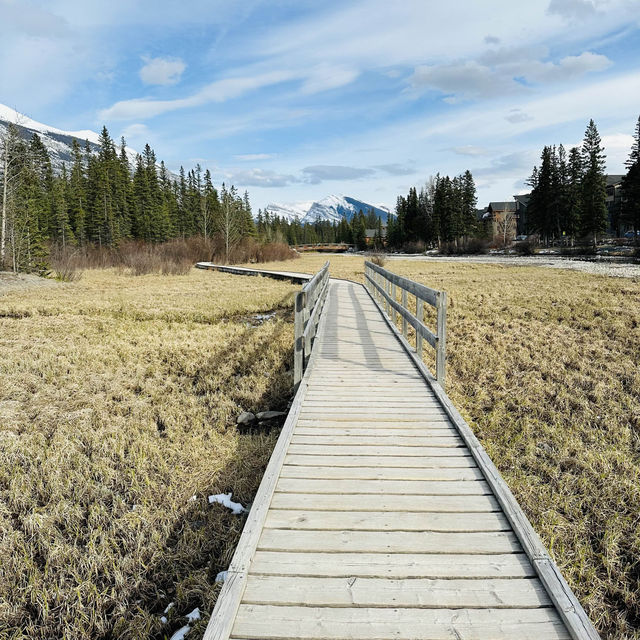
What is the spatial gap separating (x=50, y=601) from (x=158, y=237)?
62713 mm

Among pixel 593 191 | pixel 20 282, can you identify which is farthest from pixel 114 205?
pixel 593 191

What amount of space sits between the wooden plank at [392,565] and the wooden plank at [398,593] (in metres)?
0.04

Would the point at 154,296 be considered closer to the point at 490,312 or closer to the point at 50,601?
the point at 490,312

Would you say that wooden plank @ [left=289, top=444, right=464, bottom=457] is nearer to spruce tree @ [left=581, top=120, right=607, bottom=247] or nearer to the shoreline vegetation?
the shoreline vegetation

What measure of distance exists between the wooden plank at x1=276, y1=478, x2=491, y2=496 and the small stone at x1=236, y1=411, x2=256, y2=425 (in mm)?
2908

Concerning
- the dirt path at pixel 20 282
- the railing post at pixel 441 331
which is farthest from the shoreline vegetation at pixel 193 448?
the dirt path at pixel 20 282

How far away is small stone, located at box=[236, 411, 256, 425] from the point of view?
6207 mm

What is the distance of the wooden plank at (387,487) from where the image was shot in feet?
10.7

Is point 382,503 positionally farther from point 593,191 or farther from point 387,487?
point 593,191

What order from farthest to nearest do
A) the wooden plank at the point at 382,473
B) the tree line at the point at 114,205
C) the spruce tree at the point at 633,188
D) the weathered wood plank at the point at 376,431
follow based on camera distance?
the tree line at the point at 114,205
the spruce tree at the point at 633,188
the weathered wood plank at the point at 376,431
the wooden plank at the point at 382,473

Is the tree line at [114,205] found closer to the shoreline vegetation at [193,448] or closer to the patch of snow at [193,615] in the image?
the shoreline vegetation at [193,448]

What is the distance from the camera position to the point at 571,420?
257 inches

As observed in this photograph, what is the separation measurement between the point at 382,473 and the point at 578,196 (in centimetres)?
5727

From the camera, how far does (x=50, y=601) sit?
3.06m
